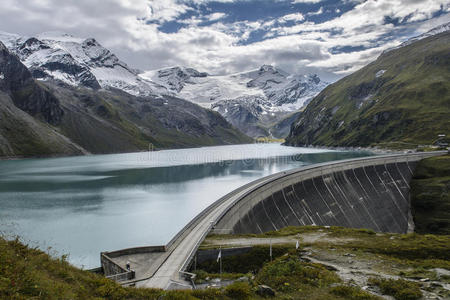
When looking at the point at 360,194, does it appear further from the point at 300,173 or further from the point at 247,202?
the point at 247,202

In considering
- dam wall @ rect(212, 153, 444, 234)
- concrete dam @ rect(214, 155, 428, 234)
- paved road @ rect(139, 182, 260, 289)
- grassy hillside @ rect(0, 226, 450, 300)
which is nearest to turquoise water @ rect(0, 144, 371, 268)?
grassy hillside @ rect(0, 226, 450, 300)

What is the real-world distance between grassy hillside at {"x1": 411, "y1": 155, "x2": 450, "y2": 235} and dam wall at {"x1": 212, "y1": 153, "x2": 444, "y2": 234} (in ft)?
6.21

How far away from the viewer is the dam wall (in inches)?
1598

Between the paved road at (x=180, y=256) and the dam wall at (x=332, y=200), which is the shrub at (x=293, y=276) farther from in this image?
the dam wall at (x=332, y=200)

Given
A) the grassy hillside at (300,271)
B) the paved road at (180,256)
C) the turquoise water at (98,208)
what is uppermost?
the grassy hillside at (300,271)

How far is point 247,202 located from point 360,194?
3306 centimetres

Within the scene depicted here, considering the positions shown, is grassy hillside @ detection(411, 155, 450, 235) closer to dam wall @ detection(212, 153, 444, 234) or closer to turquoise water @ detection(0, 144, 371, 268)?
dam wall @ detection(212, 153, 444, 234)

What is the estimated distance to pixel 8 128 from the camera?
189125 millimetres

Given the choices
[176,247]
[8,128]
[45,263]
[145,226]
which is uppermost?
[8,128]

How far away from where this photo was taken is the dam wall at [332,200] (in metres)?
40.6

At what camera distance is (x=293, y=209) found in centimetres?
4806

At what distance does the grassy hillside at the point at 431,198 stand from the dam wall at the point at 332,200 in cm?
189

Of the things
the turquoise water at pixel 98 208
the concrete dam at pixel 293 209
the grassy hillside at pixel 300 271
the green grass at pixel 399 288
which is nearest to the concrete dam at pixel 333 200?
the concrete dam at pixel 293 209

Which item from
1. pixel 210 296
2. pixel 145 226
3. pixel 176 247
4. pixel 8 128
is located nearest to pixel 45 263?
pixel 210 296
